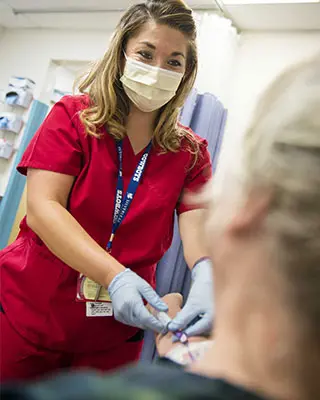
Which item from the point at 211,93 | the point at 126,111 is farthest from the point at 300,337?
the point at 211,93

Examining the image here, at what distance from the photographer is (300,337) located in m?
0.50

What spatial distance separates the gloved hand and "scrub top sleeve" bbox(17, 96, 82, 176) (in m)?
0.37

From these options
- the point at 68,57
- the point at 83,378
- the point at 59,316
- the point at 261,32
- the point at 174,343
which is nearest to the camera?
the point at 83,378

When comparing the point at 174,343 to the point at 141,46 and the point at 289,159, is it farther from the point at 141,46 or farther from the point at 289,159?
the point at 141,46

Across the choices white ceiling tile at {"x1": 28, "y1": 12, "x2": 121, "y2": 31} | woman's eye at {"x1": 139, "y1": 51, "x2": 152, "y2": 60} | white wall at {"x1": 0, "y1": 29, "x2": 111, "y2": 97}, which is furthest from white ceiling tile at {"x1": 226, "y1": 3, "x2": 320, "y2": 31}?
woman's eye at {"x1": 139, "y1": 51, "x2": 152, "y2": 60}

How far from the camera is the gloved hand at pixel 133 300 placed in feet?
3.91

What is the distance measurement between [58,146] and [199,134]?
4.88 feet

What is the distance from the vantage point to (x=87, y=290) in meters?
1.36

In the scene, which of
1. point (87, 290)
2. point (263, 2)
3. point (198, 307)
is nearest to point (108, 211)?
point (87, 290)

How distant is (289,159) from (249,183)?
6 centimetres

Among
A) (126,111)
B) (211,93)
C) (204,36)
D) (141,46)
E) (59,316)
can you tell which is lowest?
(59,316)

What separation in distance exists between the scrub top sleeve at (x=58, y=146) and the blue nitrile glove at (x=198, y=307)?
47cm

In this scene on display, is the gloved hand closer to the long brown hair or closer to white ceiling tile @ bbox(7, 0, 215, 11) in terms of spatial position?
the long brown hair

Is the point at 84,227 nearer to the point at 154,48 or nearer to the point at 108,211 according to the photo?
the point at 108,211
